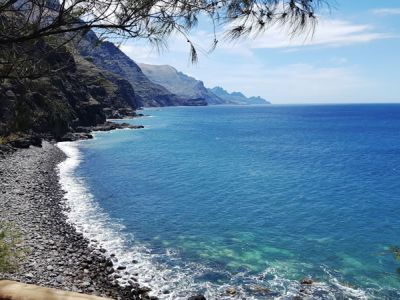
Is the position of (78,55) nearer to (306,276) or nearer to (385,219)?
(306,276)

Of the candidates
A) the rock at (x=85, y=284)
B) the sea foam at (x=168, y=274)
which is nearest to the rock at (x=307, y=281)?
the sea foam at (x=168, y=274)

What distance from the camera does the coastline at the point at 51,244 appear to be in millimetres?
23266

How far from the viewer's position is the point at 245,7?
8570mm

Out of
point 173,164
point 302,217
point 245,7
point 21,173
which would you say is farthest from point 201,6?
point 173,164

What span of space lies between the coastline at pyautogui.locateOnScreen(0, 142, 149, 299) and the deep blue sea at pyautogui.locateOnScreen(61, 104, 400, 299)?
4.72 ft

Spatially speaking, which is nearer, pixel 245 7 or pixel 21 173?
pixel 245 7

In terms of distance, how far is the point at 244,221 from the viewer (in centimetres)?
3819

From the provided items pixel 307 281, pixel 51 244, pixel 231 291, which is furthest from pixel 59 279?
pixel 307 281

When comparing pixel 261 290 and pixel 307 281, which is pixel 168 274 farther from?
pixel 307 281

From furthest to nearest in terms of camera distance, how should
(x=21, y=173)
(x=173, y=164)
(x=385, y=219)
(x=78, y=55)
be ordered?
(x=173, y=164) < (x=21, y=173) < (x=385, y=219) < (x=78, y=55)

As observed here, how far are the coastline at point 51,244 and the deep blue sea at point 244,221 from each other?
1.44 metres

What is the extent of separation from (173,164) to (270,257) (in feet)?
137

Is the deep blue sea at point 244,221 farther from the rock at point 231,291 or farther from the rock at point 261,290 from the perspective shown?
the rock at point 231,291

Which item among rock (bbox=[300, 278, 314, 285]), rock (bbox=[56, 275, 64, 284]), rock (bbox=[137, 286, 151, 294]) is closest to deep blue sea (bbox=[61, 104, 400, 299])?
rock (bbox=[300, 278, 314, 285])
